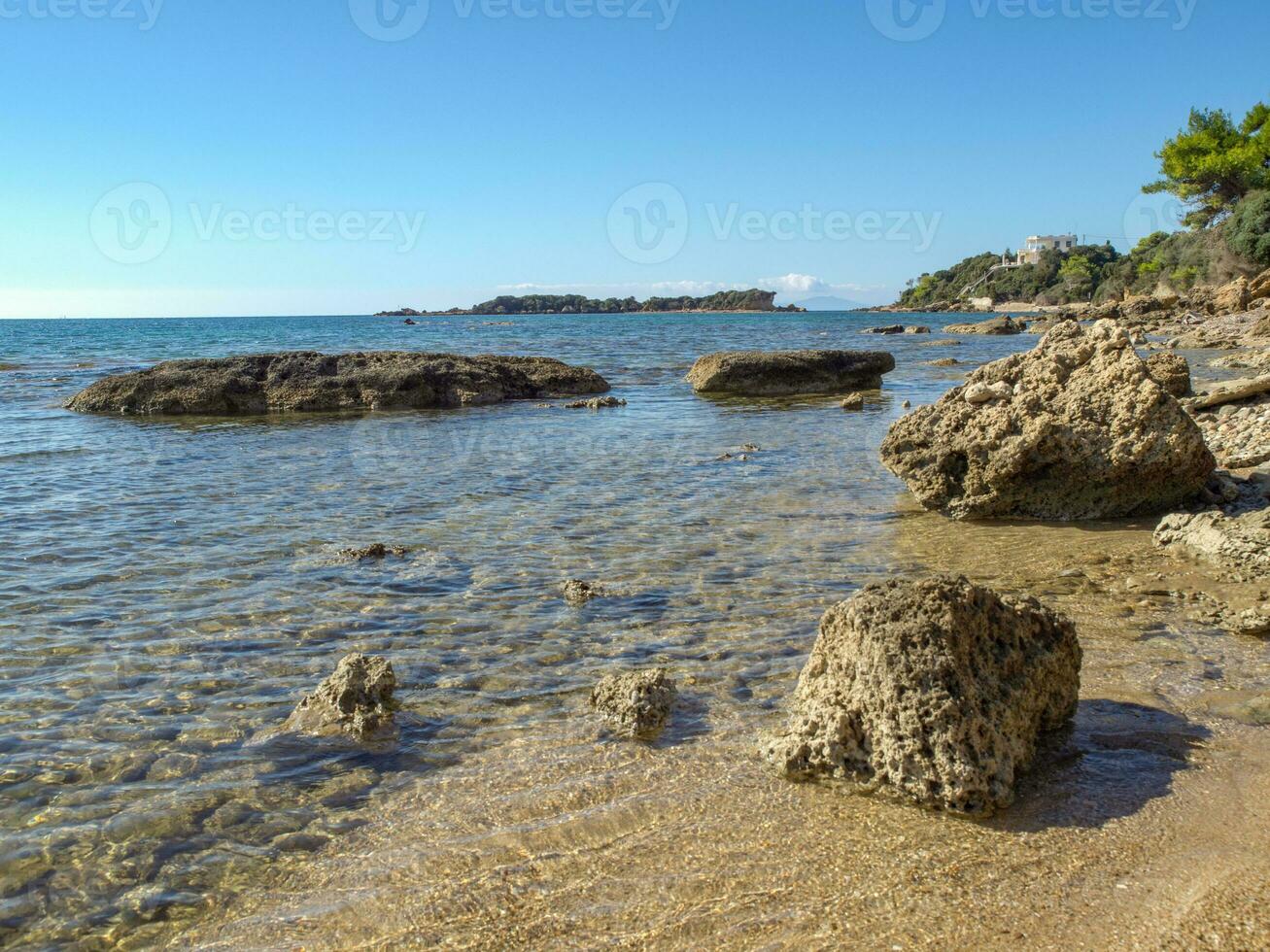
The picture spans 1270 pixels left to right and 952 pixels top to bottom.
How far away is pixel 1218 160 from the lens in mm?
53469

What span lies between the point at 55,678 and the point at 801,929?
4.14 m

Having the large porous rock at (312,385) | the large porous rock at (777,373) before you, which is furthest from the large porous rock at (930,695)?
the large porous rock at (777,373)

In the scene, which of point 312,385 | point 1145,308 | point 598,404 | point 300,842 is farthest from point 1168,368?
point 1145,308

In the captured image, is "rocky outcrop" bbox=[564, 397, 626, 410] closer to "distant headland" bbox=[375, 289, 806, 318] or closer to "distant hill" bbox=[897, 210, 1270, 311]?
"distant hill" bbox=[897, 210, 1270, 311]

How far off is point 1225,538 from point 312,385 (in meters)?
16.4

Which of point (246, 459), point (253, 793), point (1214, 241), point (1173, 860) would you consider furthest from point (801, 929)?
point (1214, 241)

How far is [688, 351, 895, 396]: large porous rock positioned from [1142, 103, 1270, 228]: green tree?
46.7 meters

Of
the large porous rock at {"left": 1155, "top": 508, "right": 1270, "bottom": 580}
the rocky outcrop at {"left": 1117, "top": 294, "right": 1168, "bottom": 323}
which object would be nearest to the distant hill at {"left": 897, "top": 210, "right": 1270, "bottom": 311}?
the rocky outcrop at {"left": 1117, "top": 294, "right": 1168, "bottom": 323}

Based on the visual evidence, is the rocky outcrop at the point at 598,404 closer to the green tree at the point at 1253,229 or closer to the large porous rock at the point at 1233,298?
the large porous rock at the point at 1233,298

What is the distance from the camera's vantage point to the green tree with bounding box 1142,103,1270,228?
175 feet

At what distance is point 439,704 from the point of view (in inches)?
177

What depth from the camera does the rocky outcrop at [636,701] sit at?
13.6 feet

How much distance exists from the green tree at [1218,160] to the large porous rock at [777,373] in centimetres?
4675

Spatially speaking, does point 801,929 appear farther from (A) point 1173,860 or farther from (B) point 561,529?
(B) point 561,529
